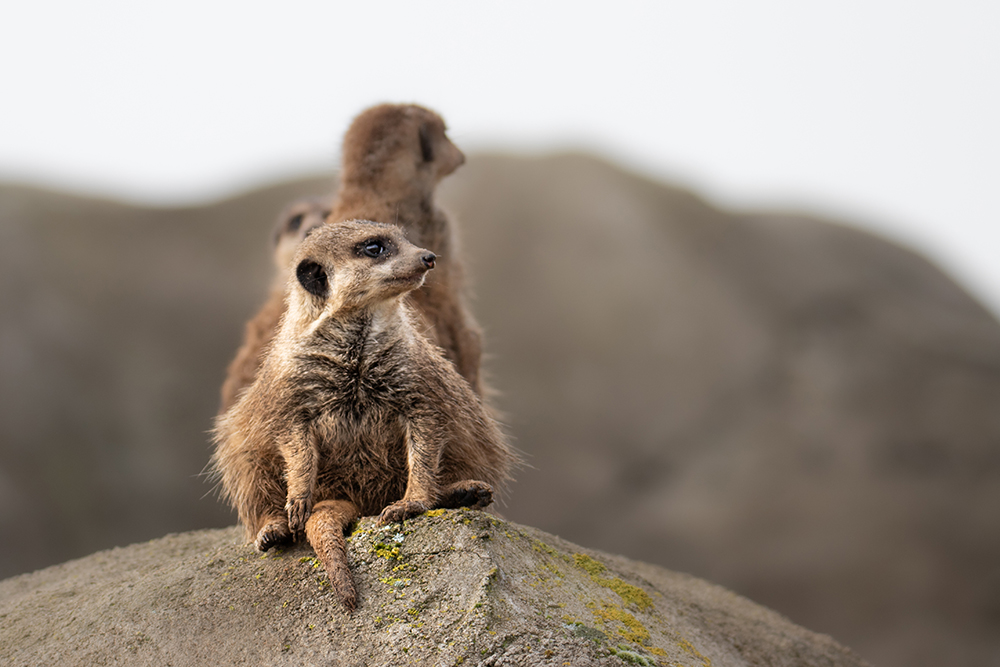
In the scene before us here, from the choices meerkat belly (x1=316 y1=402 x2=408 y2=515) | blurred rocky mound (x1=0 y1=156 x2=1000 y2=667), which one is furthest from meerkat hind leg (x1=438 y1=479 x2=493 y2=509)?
blurred rocky mound (x1=0 y1=156 x2=1000 y2=667)

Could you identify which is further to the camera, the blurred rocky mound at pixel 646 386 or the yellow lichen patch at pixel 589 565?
the blurred rocky mound at pixel 646 386

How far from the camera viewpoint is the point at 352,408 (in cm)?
253

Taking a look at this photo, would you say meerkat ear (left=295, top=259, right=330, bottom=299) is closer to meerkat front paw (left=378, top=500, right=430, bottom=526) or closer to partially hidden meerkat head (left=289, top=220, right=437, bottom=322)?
partially hidden meerkat head (left=289, top=220, right=437, bottom=322)

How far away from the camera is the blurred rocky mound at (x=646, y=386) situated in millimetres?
9805

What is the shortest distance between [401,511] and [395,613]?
0.26 m

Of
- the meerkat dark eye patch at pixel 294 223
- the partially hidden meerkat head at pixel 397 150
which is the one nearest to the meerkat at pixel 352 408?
the partially hidden meerkat head at pixel 397 150

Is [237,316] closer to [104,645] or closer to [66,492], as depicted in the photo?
[66,492]

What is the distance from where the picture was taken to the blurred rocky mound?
980 centimetres

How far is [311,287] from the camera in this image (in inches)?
102

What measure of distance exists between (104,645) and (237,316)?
917 centimetres

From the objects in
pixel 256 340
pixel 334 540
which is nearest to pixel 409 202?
pixel 256 340

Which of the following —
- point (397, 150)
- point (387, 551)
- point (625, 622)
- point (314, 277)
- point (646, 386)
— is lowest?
point (646, 386)

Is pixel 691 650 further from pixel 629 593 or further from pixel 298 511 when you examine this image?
pixel 298 511

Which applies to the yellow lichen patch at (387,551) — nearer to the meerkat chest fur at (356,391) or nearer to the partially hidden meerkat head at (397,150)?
the meerkat chest fur at (356,391)
